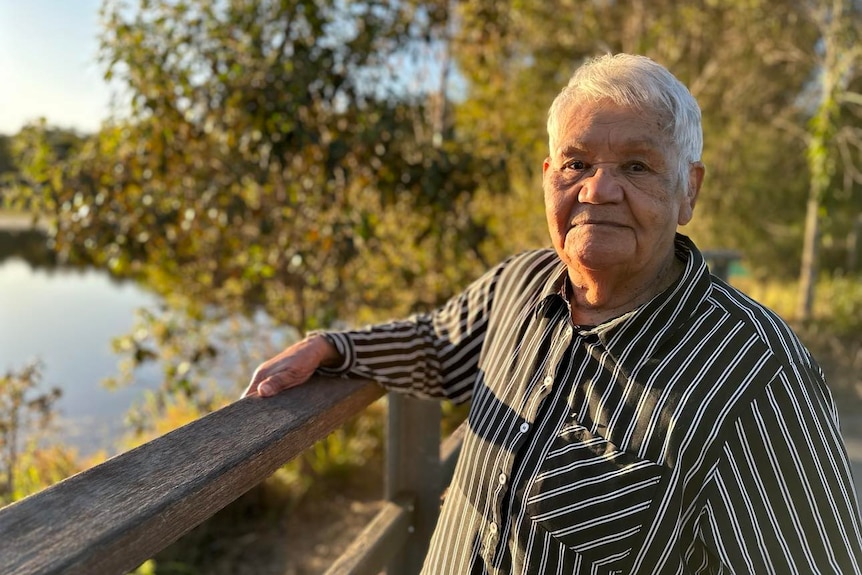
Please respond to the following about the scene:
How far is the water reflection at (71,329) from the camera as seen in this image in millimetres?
7309

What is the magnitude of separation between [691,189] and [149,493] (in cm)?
→ 107

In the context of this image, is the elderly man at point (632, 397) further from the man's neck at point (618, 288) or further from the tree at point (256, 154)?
the tree at point (256, 154)

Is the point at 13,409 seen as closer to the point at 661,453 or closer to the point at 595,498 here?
the point at 595,498

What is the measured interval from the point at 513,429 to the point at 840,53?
7590 millimetres

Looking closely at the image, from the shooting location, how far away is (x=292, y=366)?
4.85 feet

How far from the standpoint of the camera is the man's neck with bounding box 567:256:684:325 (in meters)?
1.30

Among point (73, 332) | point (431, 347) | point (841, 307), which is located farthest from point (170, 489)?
point (73, 332)

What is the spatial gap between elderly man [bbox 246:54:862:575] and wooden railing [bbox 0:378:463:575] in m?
0.13

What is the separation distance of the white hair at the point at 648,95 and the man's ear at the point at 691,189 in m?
0.02

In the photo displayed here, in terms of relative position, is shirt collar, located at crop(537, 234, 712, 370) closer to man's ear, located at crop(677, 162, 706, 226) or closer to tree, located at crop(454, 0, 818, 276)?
man's ear, located at crop(677, 162, 706, 226)

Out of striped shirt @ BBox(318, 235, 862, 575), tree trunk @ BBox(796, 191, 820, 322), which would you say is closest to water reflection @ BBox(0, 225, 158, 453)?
striped shirt @ BBox(318, 235, 862, 575)

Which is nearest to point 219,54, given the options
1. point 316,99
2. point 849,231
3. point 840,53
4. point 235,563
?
point 316,99

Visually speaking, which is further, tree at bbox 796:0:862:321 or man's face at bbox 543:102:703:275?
tree at bbox 796:0:862:321

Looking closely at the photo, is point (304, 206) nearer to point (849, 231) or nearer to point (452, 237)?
point (452, 237)
